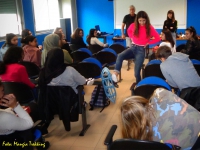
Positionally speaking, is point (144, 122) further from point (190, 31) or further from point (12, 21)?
point (12, 21)

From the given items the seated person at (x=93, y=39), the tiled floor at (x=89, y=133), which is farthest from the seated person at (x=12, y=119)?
the seated person at (x=93, y=39)

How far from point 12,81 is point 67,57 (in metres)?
1.43

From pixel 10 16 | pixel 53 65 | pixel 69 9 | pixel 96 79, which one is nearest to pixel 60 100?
pixel 53 65

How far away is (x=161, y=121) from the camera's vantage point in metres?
1.55

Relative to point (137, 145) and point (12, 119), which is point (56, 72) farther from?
point (137, 145)

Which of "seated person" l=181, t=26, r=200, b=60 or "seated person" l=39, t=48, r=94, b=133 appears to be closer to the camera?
"seated person" l=39, t=48, r=94, b=133

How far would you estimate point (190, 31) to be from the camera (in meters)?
5.17

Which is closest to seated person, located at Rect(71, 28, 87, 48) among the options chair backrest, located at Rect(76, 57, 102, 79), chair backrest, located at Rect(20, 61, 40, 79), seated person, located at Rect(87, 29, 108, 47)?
seated person, located at Rect(87, 29, 108, 47)

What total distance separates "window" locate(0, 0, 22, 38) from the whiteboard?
163 inches

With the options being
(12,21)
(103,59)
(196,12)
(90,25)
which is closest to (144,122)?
(103,59)

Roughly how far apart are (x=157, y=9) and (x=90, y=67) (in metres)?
6.13

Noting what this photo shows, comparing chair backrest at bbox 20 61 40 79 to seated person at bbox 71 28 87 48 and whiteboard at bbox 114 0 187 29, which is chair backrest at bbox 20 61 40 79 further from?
whiteboard at bbox 114 0 187 29

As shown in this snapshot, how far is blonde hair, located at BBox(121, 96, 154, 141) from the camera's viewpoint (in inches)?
57.3

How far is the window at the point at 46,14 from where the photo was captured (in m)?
8.32
